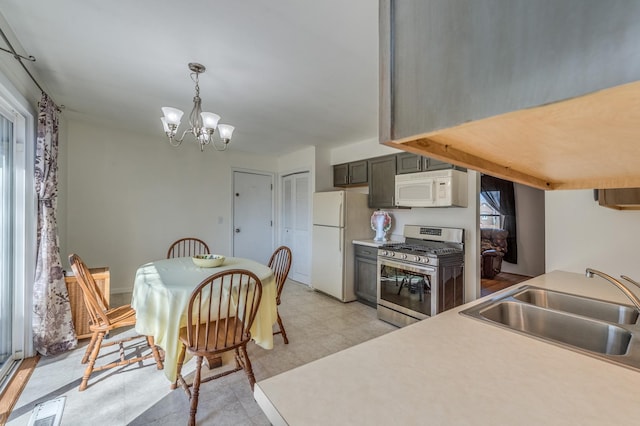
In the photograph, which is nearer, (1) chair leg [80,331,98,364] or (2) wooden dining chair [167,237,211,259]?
(1) chair leg [80,331,98,364]

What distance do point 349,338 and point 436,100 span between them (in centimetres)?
280

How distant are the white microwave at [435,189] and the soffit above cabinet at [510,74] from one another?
2.46 meters

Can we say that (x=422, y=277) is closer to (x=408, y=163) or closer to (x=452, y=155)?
(x=408, y=163)

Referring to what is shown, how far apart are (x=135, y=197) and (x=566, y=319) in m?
4.75

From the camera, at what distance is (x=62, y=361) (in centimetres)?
227

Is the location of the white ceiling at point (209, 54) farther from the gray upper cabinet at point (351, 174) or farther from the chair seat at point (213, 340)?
the chair seat at point (213, 340)

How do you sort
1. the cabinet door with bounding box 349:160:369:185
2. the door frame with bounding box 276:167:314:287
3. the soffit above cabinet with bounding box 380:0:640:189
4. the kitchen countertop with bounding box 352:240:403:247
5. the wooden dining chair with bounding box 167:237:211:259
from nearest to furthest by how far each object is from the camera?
the soffit above cabinet with bounding box 380:0:640:189
the kitchen countertop with bounding box 352:240:403:247
the wooden dining chair with bounding box 167:237:211:259
the cabinet door with bounding box 349:160:369:185
the door frame with bounding box 276:167:314:287

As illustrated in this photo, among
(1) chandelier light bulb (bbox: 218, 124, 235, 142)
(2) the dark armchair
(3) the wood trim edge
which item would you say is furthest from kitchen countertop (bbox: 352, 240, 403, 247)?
(3) the wood trim edge

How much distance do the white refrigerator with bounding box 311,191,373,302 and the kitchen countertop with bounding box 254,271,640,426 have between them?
2835 millimetres

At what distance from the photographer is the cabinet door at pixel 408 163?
3.26 meters

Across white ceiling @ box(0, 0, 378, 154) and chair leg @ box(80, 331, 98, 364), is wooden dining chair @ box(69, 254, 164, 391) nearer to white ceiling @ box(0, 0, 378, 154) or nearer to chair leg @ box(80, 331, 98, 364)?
chair leg @ box(80, 331, 98, 364)

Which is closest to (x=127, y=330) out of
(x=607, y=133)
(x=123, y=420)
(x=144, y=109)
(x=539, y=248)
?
(x=123, y=420)

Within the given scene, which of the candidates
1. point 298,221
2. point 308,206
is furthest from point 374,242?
point 298,221

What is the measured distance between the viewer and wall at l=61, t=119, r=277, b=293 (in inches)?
141
